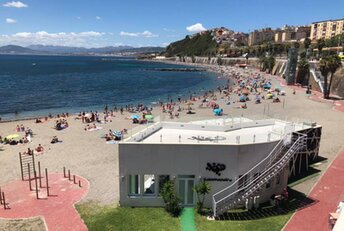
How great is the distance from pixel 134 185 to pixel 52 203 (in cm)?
543

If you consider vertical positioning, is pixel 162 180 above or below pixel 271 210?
above

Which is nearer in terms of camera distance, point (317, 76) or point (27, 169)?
point (27, 169)

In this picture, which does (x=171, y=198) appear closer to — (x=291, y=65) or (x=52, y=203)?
(x=52, y=203)

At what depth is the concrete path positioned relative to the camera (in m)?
18.2

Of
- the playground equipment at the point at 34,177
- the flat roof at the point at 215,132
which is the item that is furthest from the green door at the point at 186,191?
the playground equipment at the point at 34,177

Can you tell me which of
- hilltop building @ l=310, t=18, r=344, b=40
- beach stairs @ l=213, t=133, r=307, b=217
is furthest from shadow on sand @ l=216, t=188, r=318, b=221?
hilltop building @ l=310, t=18, r=344, b=40

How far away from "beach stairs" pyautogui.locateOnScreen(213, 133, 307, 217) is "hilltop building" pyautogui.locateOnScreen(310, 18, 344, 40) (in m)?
172

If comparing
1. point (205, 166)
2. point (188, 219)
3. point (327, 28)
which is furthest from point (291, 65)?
point (327, 28)

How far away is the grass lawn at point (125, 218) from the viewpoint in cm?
1825

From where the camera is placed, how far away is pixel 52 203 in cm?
2112

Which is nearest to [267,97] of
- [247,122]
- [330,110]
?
[330,110]

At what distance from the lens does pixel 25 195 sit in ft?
73.4

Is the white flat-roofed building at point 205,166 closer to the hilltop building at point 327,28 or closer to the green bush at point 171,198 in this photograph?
the green bush at point 171,198

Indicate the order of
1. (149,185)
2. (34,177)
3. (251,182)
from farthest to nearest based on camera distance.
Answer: (34,177) → (149,185) → (251,182)
